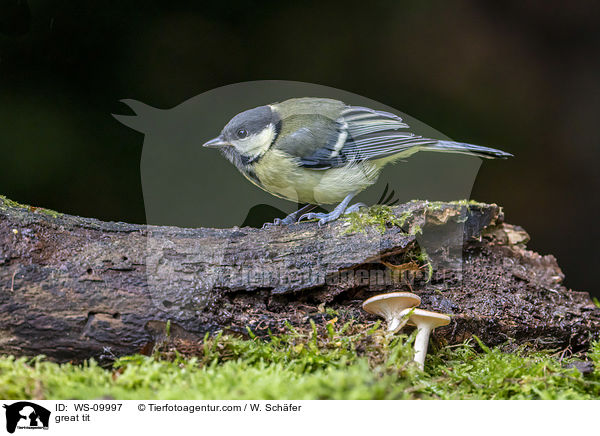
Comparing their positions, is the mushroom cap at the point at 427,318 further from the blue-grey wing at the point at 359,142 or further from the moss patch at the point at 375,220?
the blue-grey wing at the point at 359,142

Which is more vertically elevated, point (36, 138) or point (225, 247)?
point (36, 138)

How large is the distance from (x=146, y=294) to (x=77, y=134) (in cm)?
140

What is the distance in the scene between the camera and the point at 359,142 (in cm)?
236

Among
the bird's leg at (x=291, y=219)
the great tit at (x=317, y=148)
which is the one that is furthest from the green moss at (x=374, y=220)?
the bird's leg at (x=291, y=219)

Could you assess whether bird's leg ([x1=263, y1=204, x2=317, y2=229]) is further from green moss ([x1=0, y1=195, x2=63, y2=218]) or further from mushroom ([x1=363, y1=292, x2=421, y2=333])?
green moss ([x1=0, y1=195, x2=63, y2=218])

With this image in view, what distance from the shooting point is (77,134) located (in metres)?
2.69

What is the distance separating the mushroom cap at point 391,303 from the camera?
5.16 feet

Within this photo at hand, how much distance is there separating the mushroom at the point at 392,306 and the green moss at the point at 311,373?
0.05m

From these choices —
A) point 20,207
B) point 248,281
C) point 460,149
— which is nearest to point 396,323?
point 248,281

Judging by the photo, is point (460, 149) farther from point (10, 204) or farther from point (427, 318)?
point (10, 204)

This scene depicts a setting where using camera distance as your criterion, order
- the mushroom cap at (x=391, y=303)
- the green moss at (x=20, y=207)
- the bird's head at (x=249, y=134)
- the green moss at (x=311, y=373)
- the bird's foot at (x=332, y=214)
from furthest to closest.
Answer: the bird's head at (x=249, y=134) → the bird's foot at (x=332, y=214) → the green moss at (x=20, y=207) → the mushroom cap at (x=391, y=303) → the green moss at (x=311, y=373)

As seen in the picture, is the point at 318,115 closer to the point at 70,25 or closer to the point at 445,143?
the point at 445,143
